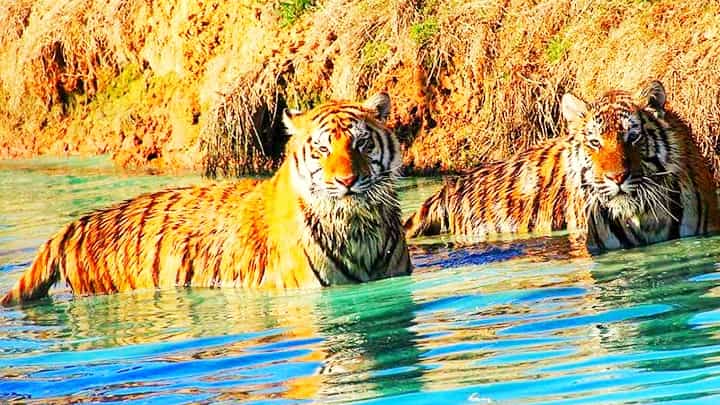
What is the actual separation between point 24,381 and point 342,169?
7.94 ft

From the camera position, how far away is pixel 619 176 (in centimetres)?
808

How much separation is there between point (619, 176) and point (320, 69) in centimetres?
706

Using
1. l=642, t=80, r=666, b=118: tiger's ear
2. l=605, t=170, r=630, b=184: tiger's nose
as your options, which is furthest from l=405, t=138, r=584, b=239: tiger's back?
l=605, t=170, r=630, b=184: tiger's nose

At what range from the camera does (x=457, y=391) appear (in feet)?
16.6

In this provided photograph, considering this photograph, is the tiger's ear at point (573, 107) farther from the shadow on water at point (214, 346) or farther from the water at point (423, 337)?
the shadow on water at point (214, 346)

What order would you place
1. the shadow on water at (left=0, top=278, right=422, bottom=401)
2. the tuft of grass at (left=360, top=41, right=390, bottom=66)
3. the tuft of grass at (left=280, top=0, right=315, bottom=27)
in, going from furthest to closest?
the tuft of grass at (left=280, top=0, right=315, bottom=27), the tuft of grass at (left=360, top=41, right=390, bottom=66), the shadow on water at (left=0, top=278, right=422, bottom=401)

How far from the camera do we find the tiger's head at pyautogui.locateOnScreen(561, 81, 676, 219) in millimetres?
8133

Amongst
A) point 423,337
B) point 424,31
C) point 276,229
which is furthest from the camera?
point 424,31

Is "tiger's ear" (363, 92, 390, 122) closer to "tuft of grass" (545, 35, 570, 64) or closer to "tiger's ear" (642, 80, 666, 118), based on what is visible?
"tiger's ear" (642, 80, 666, 118)

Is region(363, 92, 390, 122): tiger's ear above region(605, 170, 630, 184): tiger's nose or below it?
above

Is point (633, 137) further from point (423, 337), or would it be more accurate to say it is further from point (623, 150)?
point (423, 337)


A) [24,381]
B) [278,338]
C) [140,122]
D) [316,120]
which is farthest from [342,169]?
[140,122]

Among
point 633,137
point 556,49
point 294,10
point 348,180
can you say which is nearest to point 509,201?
point 633,137

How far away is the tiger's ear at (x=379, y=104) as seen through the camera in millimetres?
8422
